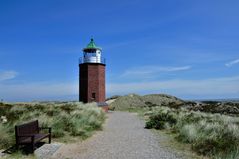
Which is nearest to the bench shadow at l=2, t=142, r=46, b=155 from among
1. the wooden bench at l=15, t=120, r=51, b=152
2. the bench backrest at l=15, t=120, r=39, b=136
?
the wooden bench at l=15, t=120, r=51, b=152

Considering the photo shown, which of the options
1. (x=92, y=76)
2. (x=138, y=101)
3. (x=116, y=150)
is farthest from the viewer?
(x=138, y=101)

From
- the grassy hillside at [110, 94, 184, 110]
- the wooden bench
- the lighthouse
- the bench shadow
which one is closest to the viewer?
the bench shadow

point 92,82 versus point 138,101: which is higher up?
point 92,82

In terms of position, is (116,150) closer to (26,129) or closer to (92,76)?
(26,129)

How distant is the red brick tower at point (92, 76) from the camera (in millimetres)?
32500

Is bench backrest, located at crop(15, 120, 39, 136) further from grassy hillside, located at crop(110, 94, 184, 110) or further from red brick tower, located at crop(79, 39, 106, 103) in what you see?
grassy hillside, located at crop(110, 94, 184, 110)

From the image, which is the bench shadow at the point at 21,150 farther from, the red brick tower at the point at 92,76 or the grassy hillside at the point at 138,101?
the grassy hillside at the point at 138,101

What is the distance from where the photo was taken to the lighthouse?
107ft

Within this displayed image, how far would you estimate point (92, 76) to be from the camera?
107 ft

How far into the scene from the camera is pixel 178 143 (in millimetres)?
10625

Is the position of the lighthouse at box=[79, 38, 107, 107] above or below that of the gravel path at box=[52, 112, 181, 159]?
above

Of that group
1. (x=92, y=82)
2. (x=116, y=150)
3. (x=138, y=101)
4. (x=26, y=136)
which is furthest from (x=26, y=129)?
(x=138, y=101)

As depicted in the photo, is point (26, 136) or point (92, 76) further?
Answer: point (92, 76)

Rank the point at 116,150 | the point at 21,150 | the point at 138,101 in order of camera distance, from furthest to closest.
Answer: the point at 138,101 → the point at 116,150 → the point at 21,150
